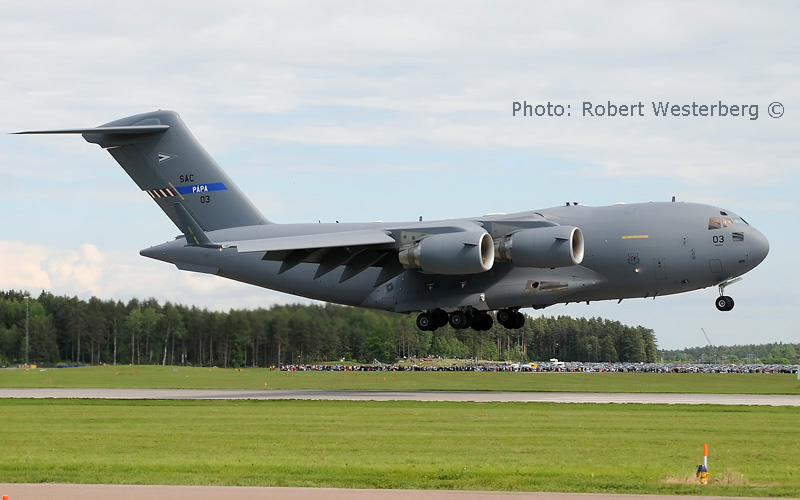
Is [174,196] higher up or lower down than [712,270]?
higher up

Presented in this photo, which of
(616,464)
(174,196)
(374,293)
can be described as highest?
(174,196)

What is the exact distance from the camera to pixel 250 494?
1268cm

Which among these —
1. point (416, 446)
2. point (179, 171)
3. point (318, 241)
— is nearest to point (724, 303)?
point (318, 241)

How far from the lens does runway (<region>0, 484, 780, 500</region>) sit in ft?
40.4

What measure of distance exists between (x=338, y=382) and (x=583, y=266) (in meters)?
17.2

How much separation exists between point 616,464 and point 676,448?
2.62 metres

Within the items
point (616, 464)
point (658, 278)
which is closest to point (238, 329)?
point (658, 278)

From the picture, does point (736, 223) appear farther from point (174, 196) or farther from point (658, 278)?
point (174, 196)

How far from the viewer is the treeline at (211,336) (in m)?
44.5

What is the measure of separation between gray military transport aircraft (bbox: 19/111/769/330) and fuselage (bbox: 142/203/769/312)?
0.03 meters

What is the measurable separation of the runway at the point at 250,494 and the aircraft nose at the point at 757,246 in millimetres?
18347

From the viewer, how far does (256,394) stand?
35.7 metres

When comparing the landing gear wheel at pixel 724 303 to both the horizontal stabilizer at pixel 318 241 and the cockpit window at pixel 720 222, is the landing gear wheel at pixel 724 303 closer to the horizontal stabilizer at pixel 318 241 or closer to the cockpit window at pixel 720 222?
the cockpit window at pixel 720 222

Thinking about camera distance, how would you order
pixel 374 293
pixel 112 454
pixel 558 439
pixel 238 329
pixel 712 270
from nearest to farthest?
pixel 112 454, pixel 558 439, pixel 712 270, pixel 374 293, pixel 238 329
